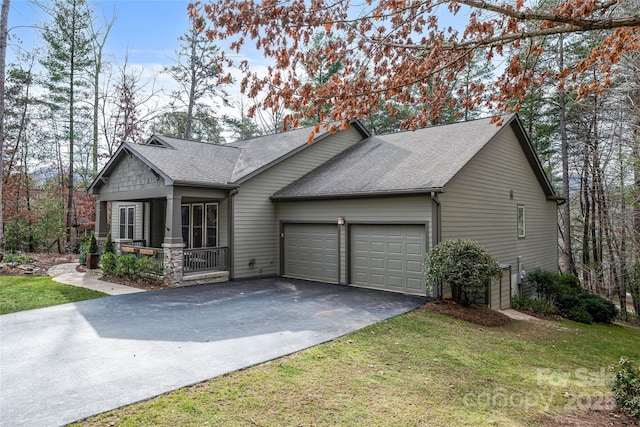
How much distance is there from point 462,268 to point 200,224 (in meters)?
9.02

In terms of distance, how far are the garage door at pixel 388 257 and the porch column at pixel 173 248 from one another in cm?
491

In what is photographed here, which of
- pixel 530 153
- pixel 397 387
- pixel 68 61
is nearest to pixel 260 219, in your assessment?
pixel 397 387

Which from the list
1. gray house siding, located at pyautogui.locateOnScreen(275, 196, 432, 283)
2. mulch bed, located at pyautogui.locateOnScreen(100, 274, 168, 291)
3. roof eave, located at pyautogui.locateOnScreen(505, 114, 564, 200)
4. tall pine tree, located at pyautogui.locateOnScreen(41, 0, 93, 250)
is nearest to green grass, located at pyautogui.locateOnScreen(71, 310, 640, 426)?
gray house siding, located at pyautogui.locateOnScreen(275, 196, 432, 283)

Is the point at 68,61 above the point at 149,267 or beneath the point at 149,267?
above

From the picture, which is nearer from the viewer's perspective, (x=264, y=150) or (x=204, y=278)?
(x=204, y=278)

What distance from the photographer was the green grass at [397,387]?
12.0 feet

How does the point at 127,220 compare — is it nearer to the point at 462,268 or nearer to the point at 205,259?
the point at 205,259

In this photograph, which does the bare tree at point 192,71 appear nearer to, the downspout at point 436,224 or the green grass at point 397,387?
the downspout at point 436,224

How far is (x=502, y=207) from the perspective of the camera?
12.4 metres

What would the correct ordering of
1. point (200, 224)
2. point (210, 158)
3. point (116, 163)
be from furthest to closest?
1. point (210, 158)
2. point (200, 224)
3. point (116, 163)

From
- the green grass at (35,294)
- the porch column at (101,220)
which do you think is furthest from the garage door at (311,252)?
the porch column at (101,220)

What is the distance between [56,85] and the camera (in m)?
21.1

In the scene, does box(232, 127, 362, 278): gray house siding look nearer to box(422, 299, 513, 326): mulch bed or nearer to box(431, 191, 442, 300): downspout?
box(431, 191, 442, 300): downspout

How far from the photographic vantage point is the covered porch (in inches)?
427
